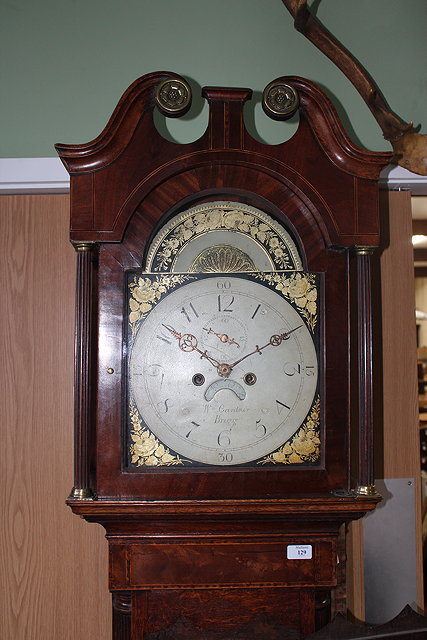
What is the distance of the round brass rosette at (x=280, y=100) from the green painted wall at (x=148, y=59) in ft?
1.11

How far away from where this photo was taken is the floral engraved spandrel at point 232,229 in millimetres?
1310

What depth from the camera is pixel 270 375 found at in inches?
50.9

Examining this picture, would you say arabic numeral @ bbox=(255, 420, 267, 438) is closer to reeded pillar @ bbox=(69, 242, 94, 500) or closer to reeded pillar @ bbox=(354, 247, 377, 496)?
reeded pillar @ bbox=(354, 247, 377, 496)

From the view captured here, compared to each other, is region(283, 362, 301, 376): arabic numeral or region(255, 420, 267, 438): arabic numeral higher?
region(283, 362, 301, 376): arabic numeral

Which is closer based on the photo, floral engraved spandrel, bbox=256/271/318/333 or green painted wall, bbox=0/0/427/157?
floral engraved spandrel, bbox=256/271/318/333

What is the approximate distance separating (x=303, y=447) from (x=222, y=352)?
0.84ft

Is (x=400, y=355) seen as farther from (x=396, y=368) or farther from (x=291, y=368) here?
(x=291, y=368)

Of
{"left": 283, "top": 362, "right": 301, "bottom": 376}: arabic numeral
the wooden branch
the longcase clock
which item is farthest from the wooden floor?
{"left": 283, "top": 362, "right": 301, "bottom": 376}: arabic numeral

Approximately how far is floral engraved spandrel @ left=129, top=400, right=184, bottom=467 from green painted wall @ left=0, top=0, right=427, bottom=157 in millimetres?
783

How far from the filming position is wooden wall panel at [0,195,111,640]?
5.34 feet

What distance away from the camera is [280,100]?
1.30 m

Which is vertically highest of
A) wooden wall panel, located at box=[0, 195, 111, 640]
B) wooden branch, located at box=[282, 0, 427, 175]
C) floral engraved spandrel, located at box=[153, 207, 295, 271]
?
wooden branch, located at box=[282, 0, 427, 175]

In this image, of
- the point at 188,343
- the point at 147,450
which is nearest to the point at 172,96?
the point at 188,343

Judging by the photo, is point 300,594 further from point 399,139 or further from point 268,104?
point 399,139
